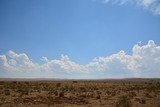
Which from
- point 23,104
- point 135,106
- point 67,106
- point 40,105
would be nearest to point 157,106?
point 135,106

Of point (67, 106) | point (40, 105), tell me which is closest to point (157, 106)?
point (67, 106)

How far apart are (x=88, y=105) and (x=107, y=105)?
5.49 ft

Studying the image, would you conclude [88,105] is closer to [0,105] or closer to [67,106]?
[67,106]

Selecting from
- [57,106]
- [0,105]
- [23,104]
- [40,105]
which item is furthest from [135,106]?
[0,105]

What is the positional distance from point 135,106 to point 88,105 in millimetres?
4074

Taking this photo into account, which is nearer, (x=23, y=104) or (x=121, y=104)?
(x=121, y=104)

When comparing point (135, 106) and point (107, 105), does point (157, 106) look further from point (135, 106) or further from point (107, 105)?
point (107, 105)

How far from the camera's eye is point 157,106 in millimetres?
21547

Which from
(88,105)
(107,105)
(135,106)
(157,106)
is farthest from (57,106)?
(157,106)

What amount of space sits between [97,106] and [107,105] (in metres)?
0.99

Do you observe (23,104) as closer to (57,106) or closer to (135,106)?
(57,106)

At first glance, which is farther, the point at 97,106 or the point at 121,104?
the point at 97,106

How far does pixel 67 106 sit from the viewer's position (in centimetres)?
2302

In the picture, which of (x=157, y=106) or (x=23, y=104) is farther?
(x=23, y=104)
